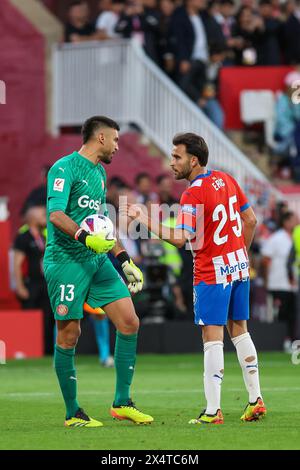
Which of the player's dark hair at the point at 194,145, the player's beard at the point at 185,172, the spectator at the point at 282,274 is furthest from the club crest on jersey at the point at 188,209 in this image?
the spectator at the point at 282,274

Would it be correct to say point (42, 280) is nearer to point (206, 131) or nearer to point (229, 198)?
point (206, 131)

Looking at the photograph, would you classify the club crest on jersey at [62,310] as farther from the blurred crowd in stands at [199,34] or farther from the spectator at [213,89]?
the spectator at [213,89]

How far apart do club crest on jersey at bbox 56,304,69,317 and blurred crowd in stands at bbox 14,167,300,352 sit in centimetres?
773

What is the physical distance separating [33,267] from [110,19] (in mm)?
7482

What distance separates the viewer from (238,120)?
27.2m

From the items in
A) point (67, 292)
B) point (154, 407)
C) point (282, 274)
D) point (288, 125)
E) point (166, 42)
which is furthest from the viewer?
point (288, 125)

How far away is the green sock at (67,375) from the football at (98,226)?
0.96 meters

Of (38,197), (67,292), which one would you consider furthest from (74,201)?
(38,197)

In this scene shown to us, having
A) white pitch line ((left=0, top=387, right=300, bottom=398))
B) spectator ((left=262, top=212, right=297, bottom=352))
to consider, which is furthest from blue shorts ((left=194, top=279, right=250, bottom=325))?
spectator ((left=262, top=212, right=297, bottom=352))

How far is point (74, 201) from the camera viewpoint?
1080 centimetres

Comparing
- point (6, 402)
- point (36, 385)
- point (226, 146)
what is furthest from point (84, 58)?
point (6, 402)

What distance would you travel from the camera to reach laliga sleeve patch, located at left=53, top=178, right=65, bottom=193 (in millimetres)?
10570

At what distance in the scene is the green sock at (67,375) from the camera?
10727mm

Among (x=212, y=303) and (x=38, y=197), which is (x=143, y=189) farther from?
(x=212, y=303)
